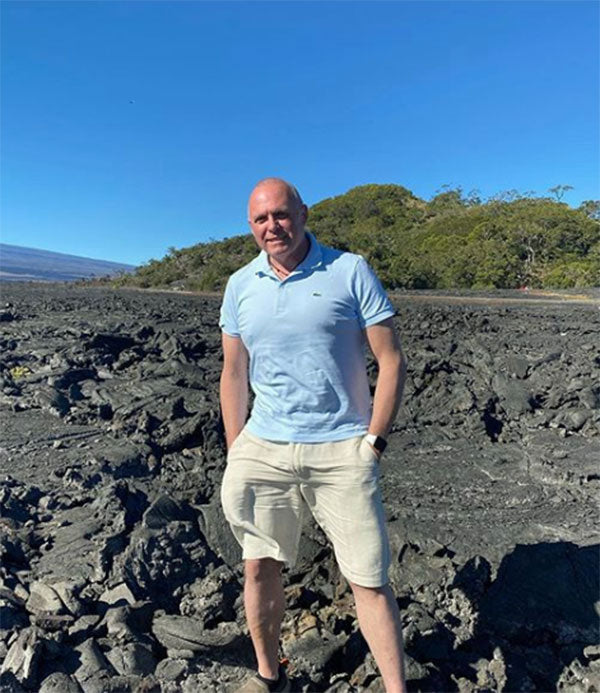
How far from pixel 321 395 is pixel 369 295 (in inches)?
16.5

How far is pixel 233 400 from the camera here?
278 centimetres

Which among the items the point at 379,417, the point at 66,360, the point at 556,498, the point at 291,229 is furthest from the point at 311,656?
the point at 66,360

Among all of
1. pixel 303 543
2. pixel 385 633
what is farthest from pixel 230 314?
pixel 303 543

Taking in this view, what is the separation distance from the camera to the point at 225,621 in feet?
10.4

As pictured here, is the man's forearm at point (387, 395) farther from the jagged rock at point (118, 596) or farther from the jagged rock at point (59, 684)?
the jagged rock at point (118, 596)

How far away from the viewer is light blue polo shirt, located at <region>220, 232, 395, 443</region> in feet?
7.68

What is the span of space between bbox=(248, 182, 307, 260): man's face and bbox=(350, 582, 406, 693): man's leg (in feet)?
4.32

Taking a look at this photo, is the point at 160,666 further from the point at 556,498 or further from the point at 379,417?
the point at 556,498

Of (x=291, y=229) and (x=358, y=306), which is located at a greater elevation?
(x=291, y=229)

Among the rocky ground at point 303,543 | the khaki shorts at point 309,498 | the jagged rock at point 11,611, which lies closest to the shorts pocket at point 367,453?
the khaki shorts at point 309,498

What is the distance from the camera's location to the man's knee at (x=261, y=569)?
2.56 meters

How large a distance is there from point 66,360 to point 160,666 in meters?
7.06

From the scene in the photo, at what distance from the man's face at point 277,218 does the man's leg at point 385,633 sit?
1.32m

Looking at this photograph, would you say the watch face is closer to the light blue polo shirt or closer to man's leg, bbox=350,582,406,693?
the light blue polo shirt
